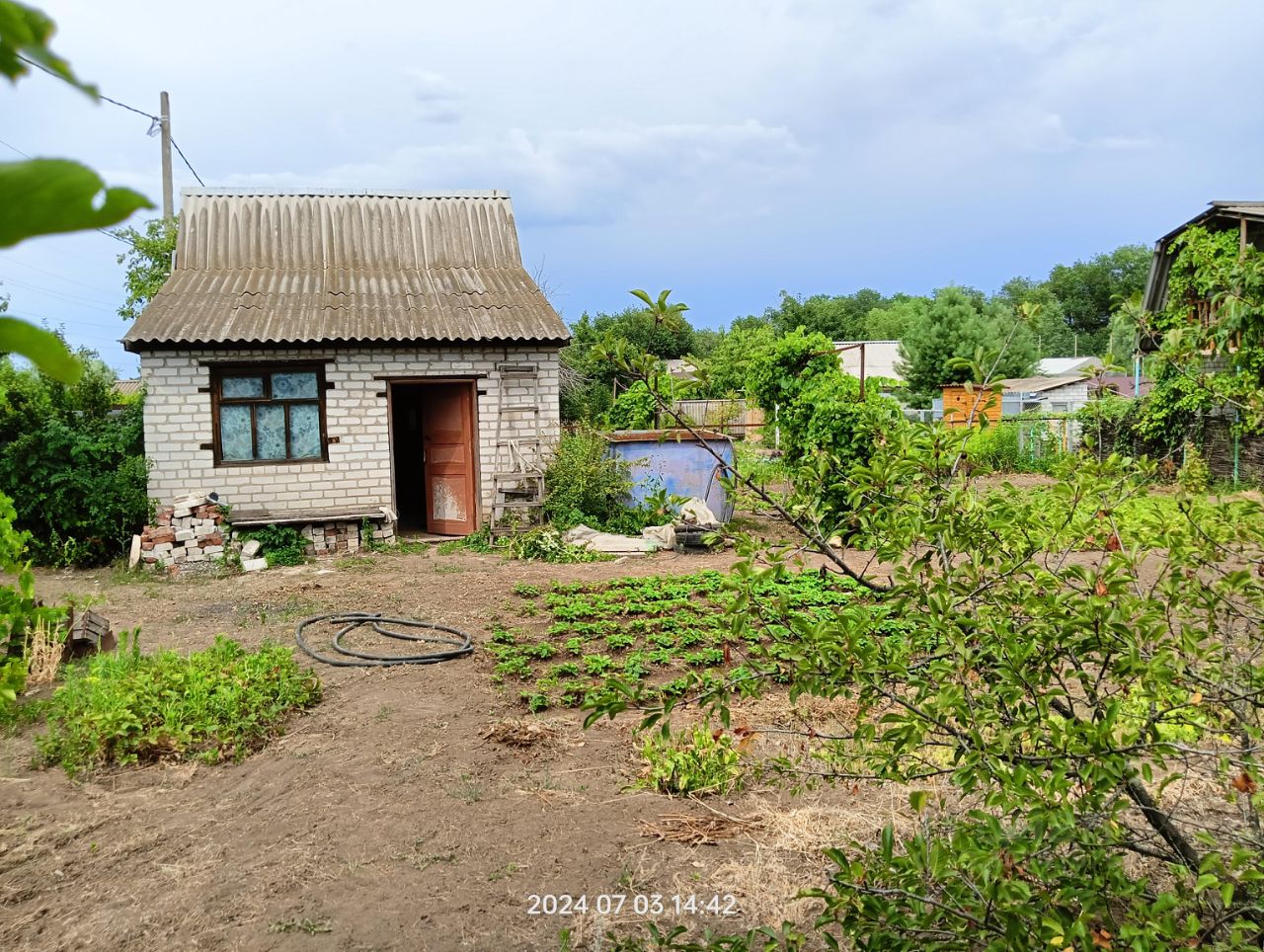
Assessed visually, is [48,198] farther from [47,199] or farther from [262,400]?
[262,400]

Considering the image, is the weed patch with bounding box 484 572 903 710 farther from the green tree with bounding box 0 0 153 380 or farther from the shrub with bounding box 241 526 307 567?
the green tree with bounding box 0 0 153 380

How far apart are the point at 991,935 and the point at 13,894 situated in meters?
3.74

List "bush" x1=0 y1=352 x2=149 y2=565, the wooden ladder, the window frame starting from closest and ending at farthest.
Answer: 1. "bush" x1=0 y1=352 x2=149 y2=565
2. the window frame
3. the wooden ladder

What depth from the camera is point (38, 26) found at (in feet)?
1.45

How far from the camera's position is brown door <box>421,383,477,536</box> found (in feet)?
41.9

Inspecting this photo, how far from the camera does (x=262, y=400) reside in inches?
473

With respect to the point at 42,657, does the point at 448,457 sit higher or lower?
higher

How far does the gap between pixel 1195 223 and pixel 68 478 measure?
753 inches

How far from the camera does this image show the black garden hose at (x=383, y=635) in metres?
7.10

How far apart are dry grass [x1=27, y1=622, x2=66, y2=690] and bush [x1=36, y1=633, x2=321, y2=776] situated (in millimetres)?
349

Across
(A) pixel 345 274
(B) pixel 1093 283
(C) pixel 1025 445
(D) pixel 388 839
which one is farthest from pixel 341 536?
(B) pixel 1093 283

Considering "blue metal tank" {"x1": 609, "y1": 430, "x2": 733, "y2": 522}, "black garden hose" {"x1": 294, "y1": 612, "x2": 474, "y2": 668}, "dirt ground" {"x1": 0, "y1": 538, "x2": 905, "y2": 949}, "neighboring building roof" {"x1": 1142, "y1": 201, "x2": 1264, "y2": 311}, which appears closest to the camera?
"dirt ground" {"x1": 0, "y1": 538, "x2": 905, "y2": 949}

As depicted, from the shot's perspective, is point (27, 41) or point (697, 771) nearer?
point (27, 41)

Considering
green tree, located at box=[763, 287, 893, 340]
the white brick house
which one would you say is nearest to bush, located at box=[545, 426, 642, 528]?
the white brick house
